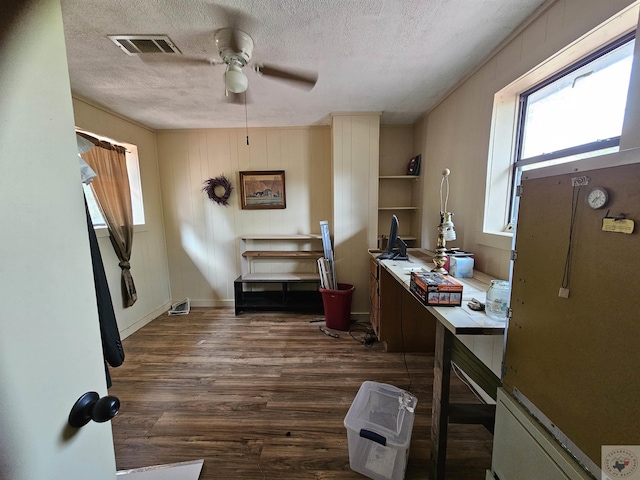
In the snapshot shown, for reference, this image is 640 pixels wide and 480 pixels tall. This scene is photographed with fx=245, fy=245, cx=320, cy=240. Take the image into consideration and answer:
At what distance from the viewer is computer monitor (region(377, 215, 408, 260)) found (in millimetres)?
2247

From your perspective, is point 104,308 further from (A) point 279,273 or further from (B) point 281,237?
(A) point 279,273

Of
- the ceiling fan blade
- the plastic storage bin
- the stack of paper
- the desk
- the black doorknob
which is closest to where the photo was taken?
the black doorknob

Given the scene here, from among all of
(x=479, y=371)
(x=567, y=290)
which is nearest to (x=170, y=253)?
(x=479, y=371)

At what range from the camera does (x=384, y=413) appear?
1.42 meters

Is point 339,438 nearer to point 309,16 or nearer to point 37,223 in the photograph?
point 37,223

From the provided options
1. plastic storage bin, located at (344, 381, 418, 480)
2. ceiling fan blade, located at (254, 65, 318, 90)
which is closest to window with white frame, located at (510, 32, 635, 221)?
ceiling fan blade, located at (254, 65, 318, 90)

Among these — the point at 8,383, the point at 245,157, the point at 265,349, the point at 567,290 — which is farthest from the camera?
the point at 245,157

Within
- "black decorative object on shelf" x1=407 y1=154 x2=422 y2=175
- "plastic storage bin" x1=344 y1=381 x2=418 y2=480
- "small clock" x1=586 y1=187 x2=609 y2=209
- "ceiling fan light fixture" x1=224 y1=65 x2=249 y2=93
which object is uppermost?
"ceiling fan light fixture" x1=224 y1=65 x2=249 y2=93

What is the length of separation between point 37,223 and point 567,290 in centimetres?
121

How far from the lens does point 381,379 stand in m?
2.01

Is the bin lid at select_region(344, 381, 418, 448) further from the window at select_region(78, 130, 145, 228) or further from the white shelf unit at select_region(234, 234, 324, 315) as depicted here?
the window at select_region(78, 130, 145, 228)

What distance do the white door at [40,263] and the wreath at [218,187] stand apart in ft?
9.65

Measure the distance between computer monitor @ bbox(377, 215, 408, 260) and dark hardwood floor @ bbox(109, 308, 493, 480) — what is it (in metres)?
0.95

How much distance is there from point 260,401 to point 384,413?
3.06 feet
